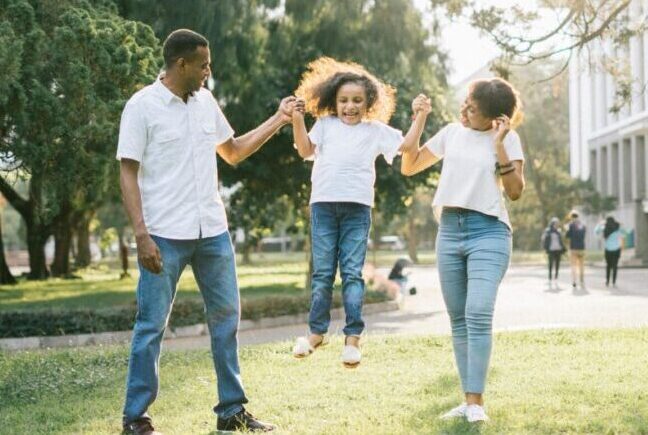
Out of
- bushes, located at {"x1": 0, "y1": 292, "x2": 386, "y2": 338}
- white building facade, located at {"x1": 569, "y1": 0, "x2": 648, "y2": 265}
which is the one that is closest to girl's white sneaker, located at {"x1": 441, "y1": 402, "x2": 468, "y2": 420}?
bushes, located at {"x1": 0, "y1": 292, "x2": 386, "y2": 338}

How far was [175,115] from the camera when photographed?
5754 mm

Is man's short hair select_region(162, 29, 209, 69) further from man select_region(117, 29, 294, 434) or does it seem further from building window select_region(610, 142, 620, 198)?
building window select_region(610, 142, 620, 198)

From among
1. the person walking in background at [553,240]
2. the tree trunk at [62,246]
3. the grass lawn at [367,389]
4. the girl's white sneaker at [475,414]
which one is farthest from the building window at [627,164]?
the girl's white sneaker at [475,414]

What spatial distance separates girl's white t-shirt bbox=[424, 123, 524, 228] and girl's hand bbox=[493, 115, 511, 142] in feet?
0.23

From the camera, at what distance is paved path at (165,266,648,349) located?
15227mm

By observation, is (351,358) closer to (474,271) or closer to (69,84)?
(474,271)

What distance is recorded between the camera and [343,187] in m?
6.22

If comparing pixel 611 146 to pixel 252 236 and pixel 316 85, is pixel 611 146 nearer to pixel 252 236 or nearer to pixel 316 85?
pixel 252 236

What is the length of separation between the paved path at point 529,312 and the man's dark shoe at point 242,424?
788cm

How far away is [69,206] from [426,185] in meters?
13.1

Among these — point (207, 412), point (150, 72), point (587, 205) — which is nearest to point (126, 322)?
point (150, 72)

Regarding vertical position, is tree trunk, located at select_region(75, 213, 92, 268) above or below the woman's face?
below

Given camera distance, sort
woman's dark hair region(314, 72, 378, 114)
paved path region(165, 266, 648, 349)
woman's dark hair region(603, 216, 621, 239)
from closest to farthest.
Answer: woman's dark hair region(314, 72, 378, 114)
paved path region(165, 266, 648, 349)
woman's dark hair region(603, 216, 621, 239)

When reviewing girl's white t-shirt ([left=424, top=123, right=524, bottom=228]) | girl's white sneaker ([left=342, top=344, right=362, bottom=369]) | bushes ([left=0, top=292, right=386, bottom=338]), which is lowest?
bushes ([left=0, top=292, right=386, bottom=338])
